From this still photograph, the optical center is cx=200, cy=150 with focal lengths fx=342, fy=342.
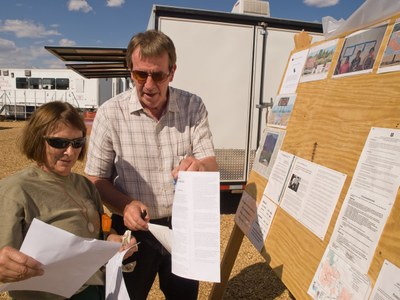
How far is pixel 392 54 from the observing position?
133 cm

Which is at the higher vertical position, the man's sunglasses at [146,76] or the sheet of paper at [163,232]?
the man's sunglasses at [146,76]

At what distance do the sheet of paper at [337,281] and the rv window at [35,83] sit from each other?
22533mm

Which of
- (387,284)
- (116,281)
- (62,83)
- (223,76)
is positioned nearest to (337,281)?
(387,284)

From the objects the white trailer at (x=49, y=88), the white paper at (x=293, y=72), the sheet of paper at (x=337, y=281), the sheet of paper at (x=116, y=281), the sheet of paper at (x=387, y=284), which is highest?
the white paper at (x=293, y=72)

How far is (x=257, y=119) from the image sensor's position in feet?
17.7

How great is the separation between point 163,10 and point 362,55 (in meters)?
3.68

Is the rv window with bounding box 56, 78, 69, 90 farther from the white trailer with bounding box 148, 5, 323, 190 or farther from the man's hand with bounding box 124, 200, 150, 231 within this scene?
the man's hand with bounding box 124, 200, 150, 231

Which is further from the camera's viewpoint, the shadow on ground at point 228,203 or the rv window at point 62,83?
the rv window at point 62,83

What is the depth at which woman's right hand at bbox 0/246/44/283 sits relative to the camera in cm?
121

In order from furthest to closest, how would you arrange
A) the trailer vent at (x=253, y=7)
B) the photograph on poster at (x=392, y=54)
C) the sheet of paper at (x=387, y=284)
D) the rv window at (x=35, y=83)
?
1. the rv window at (x=35, y=83)
2. the trailer vent at (x=253, y=7)
3. the photograph on poster at (x=392, y=54)
4. the sheet of paper at (x=387, y=284)

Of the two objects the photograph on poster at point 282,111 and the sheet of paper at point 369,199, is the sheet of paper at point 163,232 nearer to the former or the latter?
the sheet of paper at point 369,199

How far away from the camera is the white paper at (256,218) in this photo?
6.32 ft

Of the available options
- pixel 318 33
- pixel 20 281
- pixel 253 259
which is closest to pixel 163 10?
pixel 318 33

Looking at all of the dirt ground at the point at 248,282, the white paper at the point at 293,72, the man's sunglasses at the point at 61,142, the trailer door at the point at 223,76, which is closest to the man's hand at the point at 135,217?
the man's sunglasses at the point at 61,142
